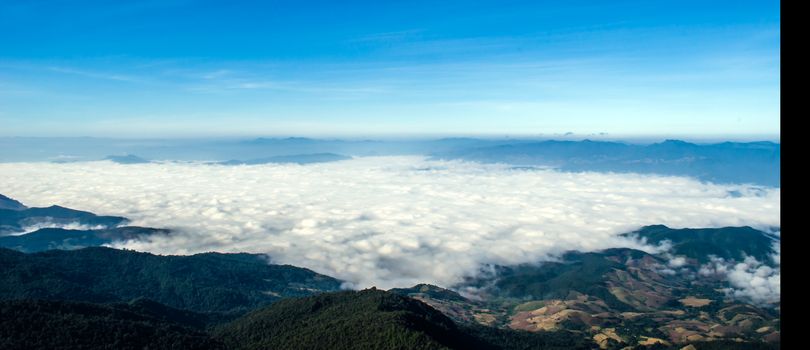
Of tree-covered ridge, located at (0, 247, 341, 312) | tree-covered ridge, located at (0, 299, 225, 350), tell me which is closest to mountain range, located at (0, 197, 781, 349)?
tree-covered ridge, located at (0, 299, 225, 350)

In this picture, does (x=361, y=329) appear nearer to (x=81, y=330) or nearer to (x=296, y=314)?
(x=296, y=314)

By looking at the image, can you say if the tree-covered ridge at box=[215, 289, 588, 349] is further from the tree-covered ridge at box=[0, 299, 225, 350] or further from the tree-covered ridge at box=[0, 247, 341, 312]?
the tree-covered ridge at box=[0, 247, 341, 312]

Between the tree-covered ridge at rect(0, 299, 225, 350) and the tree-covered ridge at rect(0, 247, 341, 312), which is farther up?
the tree-covered ridge at rect(0, 299, 225, 350)

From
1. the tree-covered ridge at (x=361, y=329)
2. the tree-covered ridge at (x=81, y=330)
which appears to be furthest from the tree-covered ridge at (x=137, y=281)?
the tree-covered ridge at (x=81, y=330)

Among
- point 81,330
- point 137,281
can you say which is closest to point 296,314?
point 81,330

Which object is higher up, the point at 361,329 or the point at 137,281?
the point at 361,329

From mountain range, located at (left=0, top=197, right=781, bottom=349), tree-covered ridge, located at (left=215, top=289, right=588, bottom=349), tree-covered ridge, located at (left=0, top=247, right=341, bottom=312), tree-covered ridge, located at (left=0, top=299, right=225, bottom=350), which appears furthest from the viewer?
tree-covered ridge, located at (left=0, top=247, right=341, bottom=312)

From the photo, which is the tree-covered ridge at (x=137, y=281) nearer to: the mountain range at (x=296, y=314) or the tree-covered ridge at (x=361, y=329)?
the mountain range at (x=296, y=314)

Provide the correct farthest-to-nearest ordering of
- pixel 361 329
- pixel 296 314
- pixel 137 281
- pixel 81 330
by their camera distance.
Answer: pixel 137 281
pixel 296 314
pixel 361 329
pixel 81 330
